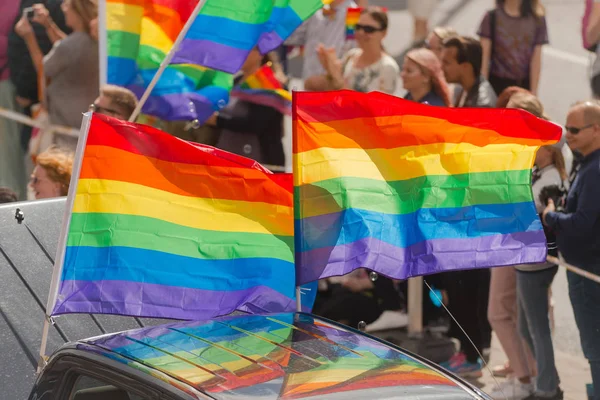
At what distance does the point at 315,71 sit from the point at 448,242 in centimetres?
514

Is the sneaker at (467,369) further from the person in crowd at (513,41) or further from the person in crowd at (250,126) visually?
the person in crowd at (513,41)

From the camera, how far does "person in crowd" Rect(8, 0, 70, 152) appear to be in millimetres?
10203

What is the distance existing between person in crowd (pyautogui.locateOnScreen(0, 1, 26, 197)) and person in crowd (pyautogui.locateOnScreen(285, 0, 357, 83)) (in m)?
2.52

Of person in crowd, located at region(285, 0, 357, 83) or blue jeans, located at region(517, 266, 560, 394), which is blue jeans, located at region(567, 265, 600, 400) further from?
person in crowd, located at region(285, 0, 357, 83)

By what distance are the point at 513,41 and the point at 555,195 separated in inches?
130

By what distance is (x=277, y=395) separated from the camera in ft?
12.8

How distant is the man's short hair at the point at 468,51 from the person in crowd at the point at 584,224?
1724 millimetres

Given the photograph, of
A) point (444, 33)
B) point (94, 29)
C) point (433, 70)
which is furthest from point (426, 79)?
point (94, 29)

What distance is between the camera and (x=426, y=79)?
814cm

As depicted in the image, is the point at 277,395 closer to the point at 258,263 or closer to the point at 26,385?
the point at 258,263

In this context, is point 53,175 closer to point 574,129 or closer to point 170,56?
point 170,56

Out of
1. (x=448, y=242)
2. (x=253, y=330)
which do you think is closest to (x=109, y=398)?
(x=253, y=330)

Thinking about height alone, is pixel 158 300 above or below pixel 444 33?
below

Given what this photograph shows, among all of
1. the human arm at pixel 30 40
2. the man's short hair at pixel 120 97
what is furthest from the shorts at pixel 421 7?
the man's short hair at pixel 120 97
